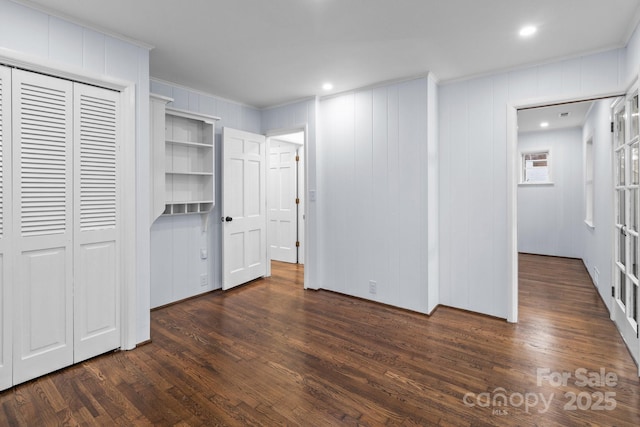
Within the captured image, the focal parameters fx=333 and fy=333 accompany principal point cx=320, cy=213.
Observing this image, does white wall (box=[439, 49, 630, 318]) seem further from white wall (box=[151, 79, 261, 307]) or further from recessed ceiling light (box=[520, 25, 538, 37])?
white wall (box=[151, 79, 261, 307])

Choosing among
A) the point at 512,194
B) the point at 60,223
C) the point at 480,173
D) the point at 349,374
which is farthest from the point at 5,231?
the point at 512,194

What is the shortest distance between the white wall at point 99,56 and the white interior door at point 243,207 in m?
1.49

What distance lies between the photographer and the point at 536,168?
22.7 ft

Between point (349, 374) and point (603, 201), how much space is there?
3575 mm

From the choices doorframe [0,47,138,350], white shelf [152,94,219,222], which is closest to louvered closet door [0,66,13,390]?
doorframe [0,47,138,350]

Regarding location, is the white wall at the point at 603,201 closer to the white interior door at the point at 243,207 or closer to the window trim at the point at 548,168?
the window trim at the point at 548,168

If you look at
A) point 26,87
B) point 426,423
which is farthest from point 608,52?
point 26,87

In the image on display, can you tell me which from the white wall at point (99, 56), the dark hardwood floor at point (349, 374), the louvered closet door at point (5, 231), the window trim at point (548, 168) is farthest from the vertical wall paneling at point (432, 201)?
the window trim at point (548, 168)

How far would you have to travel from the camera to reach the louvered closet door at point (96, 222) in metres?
2.48

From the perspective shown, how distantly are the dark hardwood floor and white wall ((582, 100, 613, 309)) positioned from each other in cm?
47

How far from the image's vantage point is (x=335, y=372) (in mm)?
2426

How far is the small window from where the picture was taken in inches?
267

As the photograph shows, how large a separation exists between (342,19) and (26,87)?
2.22 meters

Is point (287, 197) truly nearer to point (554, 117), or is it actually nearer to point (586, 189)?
point (554, 117)
